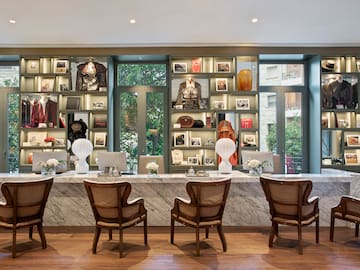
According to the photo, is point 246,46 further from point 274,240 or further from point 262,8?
point 274,240

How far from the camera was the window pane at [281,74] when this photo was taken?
23.1 ft

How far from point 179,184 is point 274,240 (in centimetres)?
149

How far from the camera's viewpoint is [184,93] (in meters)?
6.50

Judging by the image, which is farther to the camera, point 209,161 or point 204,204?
point 209,161

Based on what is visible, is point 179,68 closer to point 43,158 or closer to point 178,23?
point 178,23

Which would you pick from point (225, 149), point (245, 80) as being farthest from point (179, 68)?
point (225, 149)

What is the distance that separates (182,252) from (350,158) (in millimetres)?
4799

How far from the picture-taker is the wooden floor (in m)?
3.19

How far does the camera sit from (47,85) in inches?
257

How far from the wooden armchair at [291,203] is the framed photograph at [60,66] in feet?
16.2

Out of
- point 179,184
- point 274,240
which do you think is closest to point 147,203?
point 179,184

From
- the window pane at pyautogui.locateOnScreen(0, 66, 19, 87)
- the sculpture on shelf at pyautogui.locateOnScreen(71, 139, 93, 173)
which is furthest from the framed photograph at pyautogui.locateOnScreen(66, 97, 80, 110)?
the sculpture on shelf at pyautogui.locateOnScreen(71, 139, 93, 173)

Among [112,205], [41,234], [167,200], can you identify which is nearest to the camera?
[112,205]

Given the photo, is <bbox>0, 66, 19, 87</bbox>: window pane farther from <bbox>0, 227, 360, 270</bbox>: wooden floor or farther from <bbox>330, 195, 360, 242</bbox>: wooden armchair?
<bbox>330, 195, 360, 242</bbox>: wooden armchair
